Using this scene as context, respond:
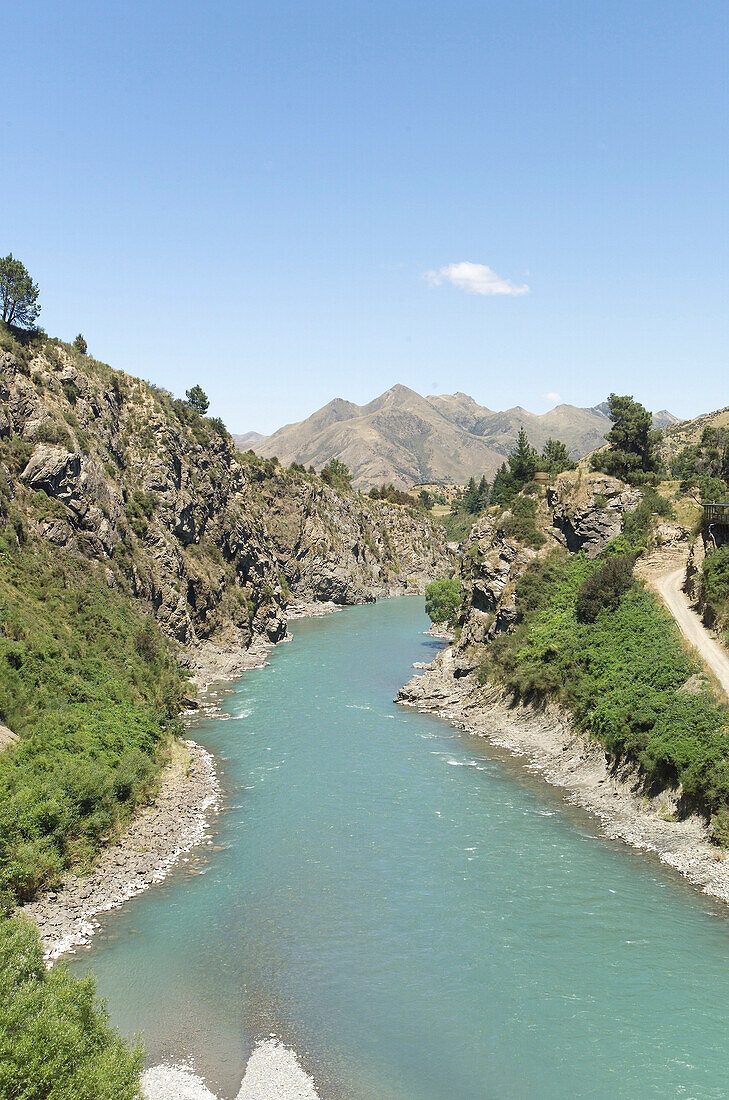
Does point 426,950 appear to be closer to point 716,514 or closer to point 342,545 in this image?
point 716,514

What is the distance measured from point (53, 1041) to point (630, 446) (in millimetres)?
59702

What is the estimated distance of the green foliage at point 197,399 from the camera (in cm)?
10481

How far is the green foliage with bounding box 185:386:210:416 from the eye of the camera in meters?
105

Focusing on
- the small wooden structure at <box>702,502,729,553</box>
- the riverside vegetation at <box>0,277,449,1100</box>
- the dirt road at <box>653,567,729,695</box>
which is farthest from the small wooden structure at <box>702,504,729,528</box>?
the riverside vegetation at <box>0,277,449,1100</box>

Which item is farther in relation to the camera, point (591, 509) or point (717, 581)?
point (591, 509)

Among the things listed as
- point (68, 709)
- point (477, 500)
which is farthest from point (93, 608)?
point (477, 500)

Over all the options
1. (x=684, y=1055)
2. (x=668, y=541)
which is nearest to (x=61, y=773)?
(x=684, y=1055)

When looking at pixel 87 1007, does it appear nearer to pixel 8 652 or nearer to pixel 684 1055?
pixel 684 1055

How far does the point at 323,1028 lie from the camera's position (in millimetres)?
20516

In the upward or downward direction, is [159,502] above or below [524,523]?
above

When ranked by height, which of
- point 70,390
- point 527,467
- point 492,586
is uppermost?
point 70,390

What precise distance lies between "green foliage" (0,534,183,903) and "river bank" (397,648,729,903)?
63.6 ft

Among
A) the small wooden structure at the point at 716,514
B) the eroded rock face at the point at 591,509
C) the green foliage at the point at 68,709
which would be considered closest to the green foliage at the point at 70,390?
the green foliage at the point at 68,709

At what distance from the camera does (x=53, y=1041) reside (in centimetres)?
1409
